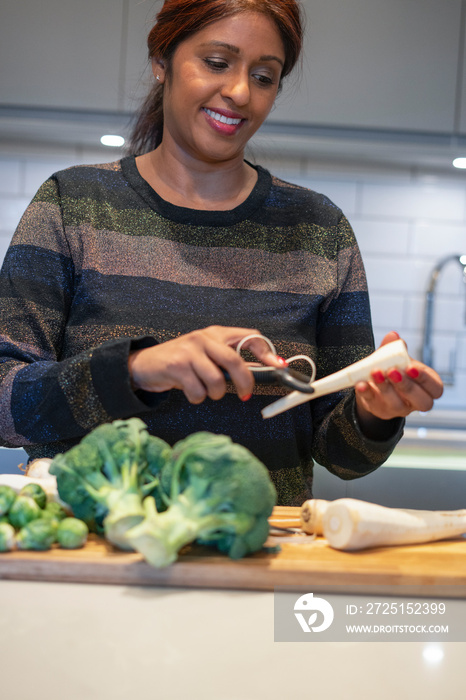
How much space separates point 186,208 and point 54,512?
68 cm

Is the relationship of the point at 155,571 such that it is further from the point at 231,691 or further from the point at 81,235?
the point at 81,235

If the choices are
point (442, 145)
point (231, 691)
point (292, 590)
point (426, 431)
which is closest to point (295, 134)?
point (442, 145)

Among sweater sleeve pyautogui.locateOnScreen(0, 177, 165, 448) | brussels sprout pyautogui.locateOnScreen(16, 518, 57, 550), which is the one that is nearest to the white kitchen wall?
sweater sleeve pyautogui.locateOnScreen(0, 177, 165, 448)

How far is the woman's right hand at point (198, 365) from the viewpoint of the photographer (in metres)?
0.84

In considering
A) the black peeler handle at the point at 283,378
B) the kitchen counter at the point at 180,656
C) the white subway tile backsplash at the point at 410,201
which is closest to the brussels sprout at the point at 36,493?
the kitchen counter at the point at 180,656

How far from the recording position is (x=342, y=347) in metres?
1.28

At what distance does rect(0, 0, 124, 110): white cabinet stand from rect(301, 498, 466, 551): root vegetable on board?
1666mm

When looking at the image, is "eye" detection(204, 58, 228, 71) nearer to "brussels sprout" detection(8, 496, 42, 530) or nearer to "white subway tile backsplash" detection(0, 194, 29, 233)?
"brussels sprout" detection(8, 496, 42, 530)

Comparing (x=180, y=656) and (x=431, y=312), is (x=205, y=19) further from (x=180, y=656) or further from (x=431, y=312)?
(x=431, y=312)

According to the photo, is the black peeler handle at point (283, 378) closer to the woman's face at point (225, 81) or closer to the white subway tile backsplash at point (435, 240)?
the woman's face at point (225, 81)

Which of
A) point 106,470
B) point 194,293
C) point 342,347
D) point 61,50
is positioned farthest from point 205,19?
point 61,50

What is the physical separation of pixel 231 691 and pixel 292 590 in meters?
0.20

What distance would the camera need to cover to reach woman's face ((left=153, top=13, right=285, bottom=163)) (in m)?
1.16

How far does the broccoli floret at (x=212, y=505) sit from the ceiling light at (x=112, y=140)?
5.67 feet
